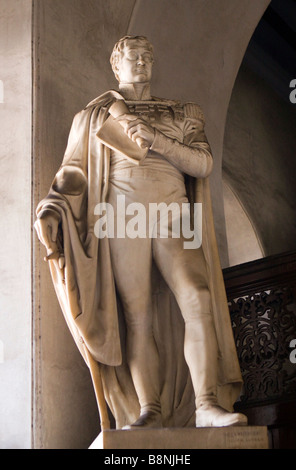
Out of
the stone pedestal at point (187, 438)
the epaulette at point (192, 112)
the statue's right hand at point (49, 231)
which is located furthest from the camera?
the epaulette at point (192, 112)

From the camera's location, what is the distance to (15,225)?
492 centimetres

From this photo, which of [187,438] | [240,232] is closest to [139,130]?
[187,438]

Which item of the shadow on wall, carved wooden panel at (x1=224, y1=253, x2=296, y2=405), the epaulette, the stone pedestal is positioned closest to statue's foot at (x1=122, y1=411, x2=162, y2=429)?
the stone pedestal

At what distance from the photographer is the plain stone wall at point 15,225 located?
4574mm

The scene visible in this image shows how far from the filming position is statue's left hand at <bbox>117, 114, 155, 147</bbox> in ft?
13.9

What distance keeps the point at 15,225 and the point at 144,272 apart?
1.04 meters

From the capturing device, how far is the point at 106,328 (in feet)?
13.4

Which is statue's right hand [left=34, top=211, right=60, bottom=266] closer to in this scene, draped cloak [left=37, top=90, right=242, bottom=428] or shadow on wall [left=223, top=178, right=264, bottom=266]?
draped cloak [left=37, top=90, right=242, bottom=428]

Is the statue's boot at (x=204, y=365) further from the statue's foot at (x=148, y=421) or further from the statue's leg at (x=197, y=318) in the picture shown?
the statue's foot at (x=148, y=421)

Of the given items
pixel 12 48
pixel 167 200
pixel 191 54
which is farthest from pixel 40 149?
pixel 191 54

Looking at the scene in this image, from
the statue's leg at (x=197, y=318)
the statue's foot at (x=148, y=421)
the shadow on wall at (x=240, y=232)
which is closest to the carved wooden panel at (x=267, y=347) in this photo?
the statue's leg at (x=197, y=318)

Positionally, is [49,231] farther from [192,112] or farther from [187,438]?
[187,438]

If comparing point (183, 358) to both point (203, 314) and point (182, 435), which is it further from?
point (182, 435)
